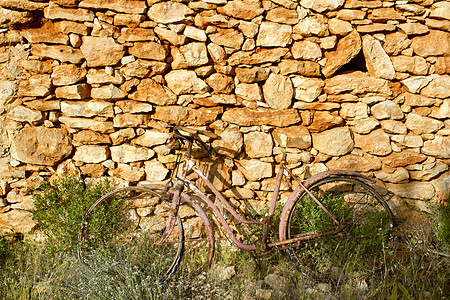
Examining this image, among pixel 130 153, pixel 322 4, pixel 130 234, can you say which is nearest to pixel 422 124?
pixel 322 4

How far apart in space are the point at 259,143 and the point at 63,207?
203cm

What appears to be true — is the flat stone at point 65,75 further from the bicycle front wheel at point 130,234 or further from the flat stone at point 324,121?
the flat stone at point 324,121

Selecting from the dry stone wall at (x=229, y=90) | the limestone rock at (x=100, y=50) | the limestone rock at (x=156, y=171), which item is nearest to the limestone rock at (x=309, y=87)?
the dry stone wall at (x=229, y=90)

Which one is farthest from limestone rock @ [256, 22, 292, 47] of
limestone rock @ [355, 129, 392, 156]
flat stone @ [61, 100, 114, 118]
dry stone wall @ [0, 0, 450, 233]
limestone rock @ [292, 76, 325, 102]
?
flat stone @ [61, 100, 114, 118]

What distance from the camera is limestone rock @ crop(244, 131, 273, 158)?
353cm

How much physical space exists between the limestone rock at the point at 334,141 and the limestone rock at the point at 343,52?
602 millimetres

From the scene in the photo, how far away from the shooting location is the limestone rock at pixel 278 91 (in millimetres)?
3504

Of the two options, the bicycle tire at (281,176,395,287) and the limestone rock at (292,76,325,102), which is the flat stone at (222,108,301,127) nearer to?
the limestone rock at (292,76,325,102)

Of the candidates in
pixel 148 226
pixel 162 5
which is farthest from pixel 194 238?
pixel 162 5

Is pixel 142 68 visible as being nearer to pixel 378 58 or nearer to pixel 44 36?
pixel 44 36

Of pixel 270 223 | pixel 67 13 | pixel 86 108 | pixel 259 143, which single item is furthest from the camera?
pixel 259 143

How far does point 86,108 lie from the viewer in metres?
3.43

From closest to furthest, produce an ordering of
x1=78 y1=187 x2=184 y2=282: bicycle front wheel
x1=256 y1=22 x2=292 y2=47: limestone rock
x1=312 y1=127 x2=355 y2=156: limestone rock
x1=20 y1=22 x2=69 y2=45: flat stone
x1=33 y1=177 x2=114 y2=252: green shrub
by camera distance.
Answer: x1=78 y1=187 x2=184 y2=282: bicycle front wheel
x1=33 y1=177 x2=114 y2=252: green shrub
x1=20 y1=22 x2=69 y2=45: flat stone
x1=256 y1=22 x2=292 y2=47: limestone rock
x1=312 y1=127 x2=355 y2=156: limestone rock

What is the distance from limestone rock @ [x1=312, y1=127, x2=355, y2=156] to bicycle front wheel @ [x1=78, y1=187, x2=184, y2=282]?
163cm
